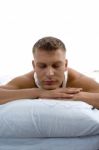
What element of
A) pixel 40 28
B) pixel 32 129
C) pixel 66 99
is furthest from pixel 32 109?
pixel 40 28

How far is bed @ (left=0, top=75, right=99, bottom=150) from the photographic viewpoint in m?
0.81

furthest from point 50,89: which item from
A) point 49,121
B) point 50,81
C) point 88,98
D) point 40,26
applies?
point 40,26

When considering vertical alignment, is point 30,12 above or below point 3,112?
above

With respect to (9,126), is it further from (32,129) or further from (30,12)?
(30,12)

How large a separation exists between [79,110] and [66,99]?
0.48 feet

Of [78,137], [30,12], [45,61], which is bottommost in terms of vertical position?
[78,137]

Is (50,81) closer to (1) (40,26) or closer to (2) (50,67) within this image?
(2) (50,67)

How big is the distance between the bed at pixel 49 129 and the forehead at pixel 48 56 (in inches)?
8.8

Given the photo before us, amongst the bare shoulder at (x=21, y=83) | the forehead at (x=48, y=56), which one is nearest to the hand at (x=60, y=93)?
the forehead at (x=48, y=56)

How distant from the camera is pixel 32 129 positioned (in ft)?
2.68

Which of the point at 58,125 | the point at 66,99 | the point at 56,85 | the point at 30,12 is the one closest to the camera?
the point at 58,125

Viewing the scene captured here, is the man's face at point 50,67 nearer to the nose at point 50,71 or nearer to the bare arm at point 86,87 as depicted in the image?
the nose at point 50,71

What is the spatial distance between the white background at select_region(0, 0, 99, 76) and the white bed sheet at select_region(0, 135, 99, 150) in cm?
133

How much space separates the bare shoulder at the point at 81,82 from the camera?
1171mm
